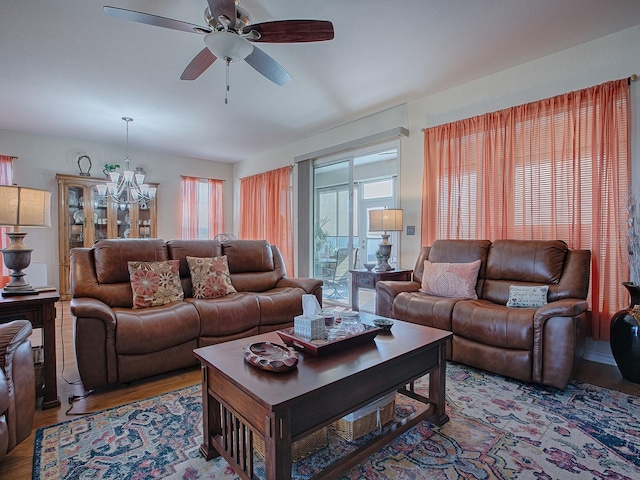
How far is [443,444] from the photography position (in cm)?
166

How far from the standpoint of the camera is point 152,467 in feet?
4.92

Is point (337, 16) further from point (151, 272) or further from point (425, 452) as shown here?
point (425, 452)

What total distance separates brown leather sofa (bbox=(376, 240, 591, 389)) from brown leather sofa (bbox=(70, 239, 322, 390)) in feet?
3.81

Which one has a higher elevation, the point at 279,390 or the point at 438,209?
the point at 438,209

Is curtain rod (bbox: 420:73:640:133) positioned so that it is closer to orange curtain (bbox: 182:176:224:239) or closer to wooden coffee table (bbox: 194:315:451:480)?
wooden coffee table (bbox: 194:315:451:480)

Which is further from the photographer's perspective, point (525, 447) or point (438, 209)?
point (438, 209)

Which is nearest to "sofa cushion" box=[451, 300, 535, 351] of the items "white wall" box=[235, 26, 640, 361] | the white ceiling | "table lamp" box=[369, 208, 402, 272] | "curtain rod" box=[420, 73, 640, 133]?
"white wall" box=[235, 26, 640, 361]

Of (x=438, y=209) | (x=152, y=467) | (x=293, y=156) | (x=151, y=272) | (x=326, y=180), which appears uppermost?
(x=293, y=156)

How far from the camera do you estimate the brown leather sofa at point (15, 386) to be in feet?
4.51

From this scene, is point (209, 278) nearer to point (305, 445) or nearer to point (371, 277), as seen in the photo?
point (371, 277)

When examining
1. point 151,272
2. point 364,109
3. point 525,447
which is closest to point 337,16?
point 364,109

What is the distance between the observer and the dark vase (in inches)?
91.0

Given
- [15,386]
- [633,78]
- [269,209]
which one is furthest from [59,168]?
[633,78]

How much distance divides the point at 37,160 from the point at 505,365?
269 inches
